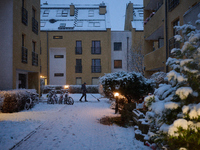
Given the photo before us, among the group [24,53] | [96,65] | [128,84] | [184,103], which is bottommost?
[184,103]

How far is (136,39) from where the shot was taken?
2880 centimetres

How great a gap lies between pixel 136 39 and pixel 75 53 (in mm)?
9630

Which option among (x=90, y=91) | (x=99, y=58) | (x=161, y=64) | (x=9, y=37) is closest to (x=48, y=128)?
(x=9, y=37)

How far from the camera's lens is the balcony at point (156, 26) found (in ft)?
38.8

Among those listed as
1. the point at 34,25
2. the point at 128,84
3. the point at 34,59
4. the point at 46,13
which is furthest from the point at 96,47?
the point at 128,84

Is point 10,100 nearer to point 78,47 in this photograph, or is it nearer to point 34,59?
point 34,59

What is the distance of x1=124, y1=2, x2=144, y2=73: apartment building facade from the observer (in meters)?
23.8

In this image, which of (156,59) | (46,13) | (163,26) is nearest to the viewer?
(163,26)

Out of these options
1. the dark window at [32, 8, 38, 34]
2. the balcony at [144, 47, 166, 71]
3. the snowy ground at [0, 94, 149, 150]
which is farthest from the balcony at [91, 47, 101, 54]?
the snowy ground at [0, 94, 149, 150]

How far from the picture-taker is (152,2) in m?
13.7

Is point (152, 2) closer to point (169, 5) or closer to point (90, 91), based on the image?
point (169, 5)

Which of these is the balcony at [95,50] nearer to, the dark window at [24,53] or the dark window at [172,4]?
the dark window at [24,53]

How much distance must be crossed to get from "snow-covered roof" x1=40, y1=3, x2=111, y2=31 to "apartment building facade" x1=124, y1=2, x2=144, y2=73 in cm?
398

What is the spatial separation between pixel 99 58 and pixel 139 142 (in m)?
24.3
